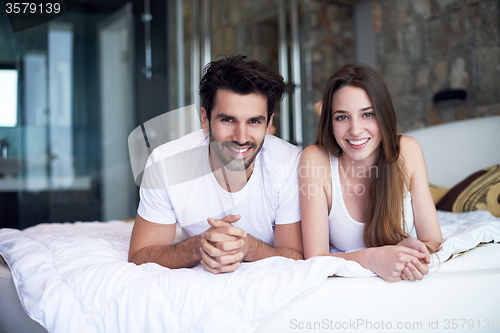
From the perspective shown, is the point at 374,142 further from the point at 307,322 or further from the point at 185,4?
the point at 185,4

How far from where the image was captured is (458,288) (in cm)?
109

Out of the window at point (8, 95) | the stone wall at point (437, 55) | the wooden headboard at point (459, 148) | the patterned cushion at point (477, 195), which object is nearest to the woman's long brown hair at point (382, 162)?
the patterned cushion at point (477, 195)

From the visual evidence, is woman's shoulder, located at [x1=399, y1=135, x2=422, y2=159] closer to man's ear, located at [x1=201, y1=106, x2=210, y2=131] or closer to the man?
the man

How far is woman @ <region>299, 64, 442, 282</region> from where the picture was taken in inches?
51.6

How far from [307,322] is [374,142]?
24.2 inches

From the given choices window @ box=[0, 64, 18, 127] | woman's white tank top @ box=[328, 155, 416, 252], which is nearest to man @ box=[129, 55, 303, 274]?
woman's white tank top @ box=[328, 155, 416, 252]

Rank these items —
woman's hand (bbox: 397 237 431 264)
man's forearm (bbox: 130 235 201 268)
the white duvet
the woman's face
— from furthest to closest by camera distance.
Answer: the woman's face < man's forearm (bbox: 130 235 201 268) < woman's hand (bbox: 397 237 431 264) < the white duvet

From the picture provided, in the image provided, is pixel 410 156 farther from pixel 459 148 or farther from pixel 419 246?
pixel 459 148

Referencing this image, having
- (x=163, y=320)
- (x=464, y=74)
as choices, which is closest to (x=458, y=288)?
(x=163, y=320)

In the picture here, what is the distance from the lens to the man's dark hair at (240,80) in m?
1.37

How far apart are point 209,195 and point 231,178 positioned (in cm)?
9

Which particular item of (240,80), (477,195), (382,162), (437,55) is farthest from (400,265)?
(437,55)

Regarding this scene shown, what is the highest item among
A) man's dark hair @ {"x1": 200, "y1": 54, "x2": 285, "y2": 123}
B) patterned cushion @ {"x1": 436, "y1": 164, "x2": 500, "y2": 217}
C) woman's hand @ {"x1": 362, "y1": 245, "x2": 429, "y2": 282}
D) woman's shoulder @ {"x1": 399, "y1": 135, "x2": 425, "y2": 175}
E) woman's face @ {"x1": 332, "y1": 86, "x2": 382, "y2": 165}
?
man's dark hair @ {"x1": 200, "y1": 54, "x2": 285, "y2": 123}

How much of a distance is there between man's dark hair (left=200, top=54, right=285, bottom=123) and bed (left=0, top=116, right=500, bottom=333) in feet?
1.81
